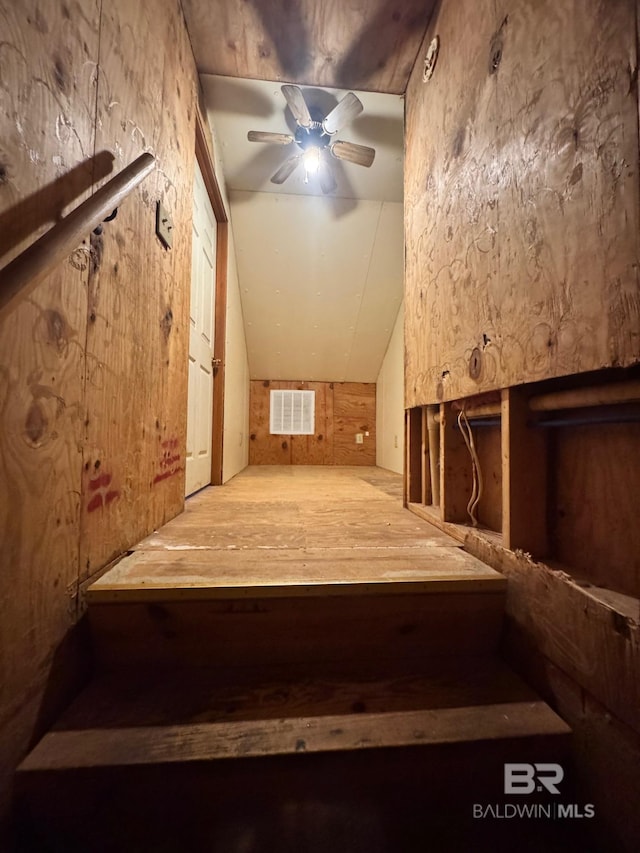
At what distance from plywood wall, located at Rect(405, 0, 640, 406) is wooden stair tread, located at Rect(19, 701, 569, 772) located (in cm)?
82

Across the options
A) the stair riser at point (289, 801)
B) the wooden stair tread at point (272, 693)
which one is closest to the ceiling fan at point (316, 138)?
the wooden stair tread at point (272, 693)

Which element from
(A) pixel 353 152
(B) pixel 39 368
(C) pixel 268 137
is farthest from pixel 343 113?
(B) pixel 39 368

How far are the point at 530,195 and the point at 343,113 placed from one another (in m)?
1.96

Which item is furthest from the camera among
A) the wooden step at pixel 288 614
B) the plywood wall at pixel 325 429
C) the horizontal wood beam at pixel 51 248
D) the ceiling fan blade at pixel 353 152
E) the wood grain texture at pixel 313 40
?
the plywood wall at pixel 325 429

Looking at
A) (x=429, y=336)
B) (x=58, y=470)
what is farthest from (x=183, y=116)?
(x=58, y=470)

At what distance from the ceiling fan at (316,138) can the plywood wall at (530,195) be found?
73 cm

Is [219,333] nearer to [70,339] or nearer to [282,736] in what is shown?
[70,339]

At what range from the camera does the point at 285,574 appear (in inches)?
35.2

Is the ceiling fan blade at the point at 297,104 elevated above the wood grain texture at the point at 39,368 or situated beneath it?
elevated above

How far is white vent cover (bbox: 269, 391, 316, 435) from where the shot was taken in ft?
14.5

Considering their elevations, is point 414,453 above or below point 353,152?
below

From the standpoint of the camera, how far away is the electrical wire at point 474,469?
1.21 metres

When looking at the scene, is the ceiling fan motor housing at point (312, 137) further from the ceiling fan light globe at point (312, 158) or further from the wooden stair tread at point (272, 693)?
the wooden stair tread at point (272, 693)

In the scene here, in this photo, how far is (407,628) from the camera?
88 cm
